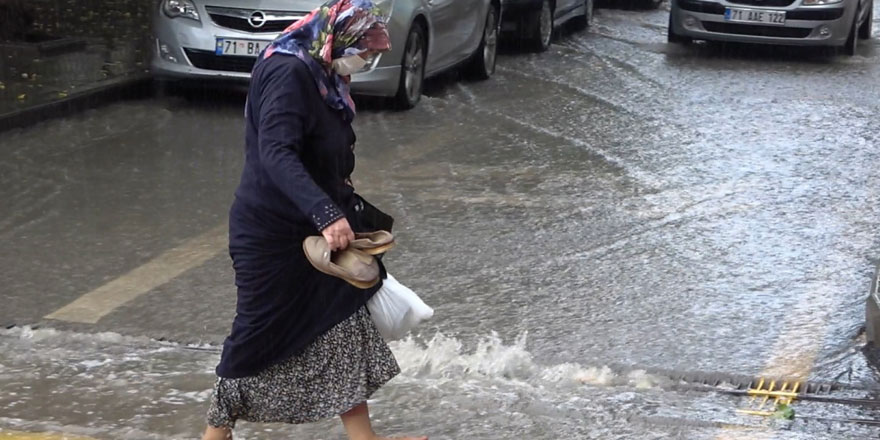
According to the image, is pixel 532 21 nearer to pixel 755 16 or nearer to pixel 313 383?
pixel 755 16

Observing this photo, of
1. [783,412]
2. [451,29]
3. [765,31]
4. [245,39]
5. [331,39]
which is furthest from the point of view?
[765,31]

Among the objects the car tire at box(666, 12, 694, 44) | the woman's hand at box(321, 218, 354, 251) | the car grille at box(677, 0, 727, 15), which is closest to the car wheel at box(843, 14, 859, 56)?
the car grille at box(677, 0, 727, 15)

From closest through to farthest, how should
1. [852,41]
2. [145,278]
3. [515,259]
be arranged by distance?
[145,278] < [515,259] < [852,41]

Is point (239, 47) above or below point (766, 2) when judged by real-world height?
above

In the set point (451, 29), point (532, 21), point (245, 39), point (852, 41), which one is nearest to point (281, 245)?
point (245, 39)

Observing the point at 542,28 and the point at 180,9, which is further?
the point at 542,28

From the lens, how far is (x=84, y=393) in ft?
17.5

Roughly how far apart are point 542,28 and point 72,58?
5.62 meters

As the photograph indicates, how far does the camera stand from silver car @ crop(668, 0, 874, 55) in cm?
1598

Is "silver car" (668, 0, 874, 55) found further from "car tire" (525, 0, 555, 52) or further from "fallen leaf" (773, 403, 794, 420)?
"fallen leaf" (773, 403, 794, 420)

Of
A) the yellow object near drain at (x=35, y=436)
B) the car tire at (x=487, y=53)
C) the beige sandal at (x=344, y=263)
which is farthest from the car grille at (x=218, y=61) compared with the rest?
the beige sandal at (x=344, y=263)

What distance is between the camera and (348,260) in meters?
4.13

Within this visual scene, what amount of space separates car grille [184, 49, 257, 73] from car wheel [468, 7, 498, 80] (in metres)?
3.03

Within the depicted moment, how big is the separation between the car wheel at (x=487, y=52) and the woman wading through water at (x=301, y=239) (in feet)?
32.1
